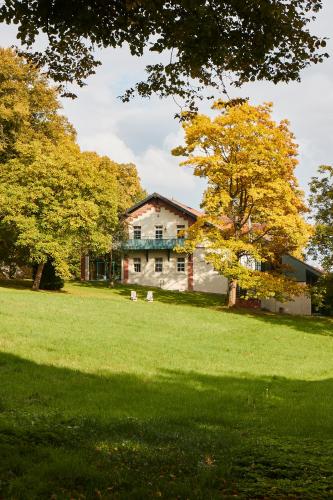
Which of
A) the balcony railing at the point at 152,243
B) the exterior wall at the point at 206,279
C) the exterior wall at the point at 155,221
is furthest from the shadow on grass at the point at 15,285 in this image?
the exterior wall at the point at 206,279

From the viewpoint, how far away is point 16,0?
277 inches

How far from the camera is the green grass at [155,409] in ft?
18.8

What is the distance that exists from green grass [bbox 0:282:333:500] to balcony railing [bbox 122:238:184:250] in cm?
2525

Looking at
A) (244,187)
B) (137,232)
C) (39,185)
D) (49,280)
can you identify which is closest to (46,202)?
(39,185)

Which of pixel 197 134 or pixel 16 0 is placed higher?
pixel 197 134

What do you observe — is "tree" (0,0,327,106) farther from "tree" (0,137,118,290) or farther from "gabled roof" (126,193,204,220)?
"gabled roof" (126,193,204,220)

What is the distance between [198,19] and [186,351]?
14.5m

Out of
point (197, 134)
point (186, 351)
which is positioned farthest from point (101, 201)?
A: point (186, 351)

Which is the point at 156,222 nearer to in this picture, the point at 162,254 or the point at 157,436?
the point at 162,254

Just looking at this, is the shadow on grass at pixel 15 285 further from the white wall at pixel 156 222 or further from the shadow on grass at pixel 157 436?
the shadow on grass at pixel 157 436

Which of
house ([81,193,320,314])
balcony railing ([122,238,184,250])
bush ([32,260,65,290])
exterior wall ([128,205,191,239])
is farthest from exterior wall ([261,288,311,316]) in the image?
bush ([32,260,65,290])

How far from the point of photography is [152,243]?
170 ft

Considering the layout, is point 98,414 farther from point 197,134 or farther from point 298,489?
point 197,134

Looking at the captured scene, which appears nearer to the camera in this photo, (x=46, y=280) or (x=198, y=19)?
(x=198, y=19)
